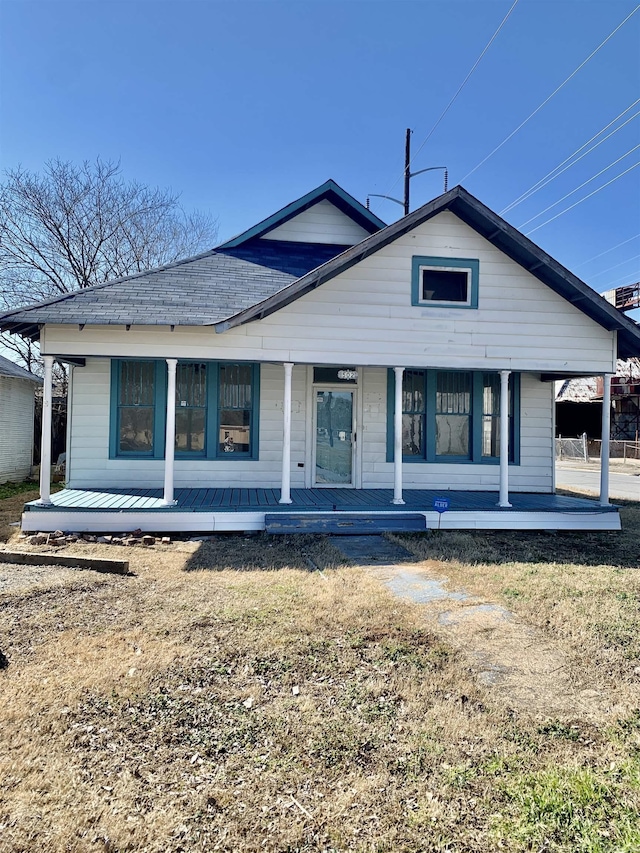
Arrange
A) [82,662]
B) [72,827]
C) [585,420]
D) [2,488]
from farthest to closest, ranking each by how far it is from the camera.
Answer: [585,420], [2,488], [82,662], [72,827]

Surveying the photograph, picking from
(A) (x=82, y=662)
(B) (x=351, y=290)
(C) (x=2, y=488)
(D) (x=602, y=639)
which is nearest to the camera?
(A) (x=82, y=662)

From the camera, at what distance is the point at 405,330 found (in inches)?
337

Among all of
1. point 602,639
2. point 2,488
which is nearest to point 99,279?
point 2,488

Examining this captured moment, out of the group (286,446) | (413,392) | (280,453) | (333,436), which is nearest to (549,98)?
(413,392)

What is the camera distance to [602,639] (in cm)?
423

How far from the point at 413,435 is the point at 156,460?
16.7 ft

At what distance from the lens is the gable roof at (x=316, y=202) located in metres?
11.2

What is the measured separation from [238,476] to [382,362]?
141 inches

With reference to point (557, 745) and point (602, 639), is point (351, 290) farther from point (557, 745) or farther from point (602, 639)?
point (557, 745)

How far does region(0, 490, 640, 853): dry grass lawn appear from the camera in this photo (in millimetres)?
2201

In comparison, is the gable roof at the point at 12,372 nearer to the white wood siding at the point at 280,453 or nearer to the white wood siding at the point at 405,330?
the white wood siding at the point at 280,453

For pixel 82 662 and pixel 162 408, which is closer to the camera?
pixel 82 662

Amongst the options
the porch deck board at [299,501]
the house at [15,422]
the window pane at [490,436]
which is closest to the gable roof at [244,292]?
the window pane at [490,436]

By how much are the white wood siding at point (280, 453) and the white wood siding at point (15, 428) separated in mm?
6672
